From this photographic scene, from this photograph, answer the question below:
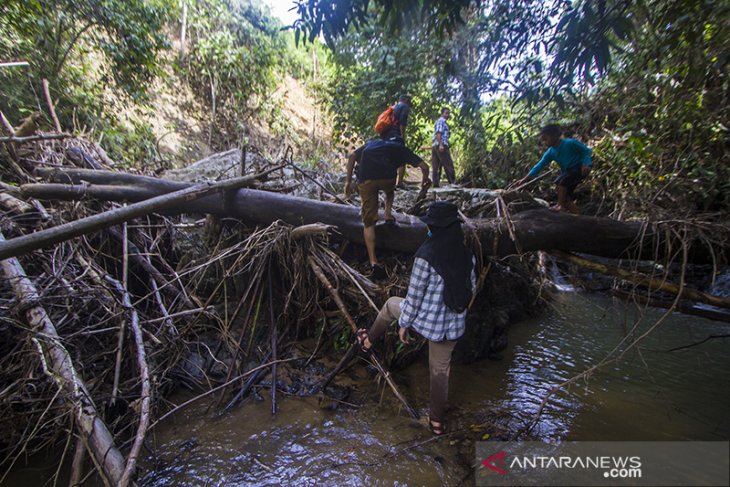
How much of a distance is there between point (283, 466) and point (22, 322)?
264 cm

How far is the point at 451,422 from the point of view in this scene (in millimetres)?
3225

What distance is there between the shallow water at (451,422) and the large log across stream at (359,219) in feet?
3.22

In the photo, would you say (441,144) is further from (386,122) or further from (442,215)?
(442,215)

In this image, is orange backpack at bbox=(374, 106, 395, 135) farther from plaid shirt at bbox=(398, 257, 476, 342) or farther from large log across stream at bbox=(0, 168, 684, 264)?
plaid shirt at bbox=(398, 257, 476, 342)

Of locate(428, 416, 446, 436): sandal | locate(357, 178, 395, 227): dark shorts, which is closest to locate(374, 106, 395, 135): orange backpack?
A: locate(357, 178, 395, 227): dark shorts

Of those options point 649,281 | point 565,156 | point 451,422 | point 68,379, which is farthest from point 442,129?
point 68,379

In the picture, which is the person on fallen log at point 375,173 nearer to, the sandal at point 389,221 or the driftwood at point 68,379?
the sandal at point 389,221

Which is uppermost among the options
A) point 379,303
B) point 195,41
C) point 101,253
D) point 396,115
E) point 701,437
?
point 195,41

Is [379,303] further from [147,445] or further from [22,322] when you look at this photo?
[22,322]

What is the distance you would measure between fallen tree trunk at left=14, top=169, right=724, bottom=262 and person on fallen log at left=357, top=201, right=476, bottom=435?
116cm

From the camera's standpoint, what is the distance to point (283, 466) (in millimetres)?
2695

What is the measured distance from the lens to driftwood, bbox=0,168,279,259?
8.38ft

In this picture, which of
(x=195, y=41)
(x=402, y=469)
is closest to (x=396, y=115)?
(x=402, y=469)

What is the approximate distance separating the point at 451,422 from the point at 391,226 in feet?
7.22
